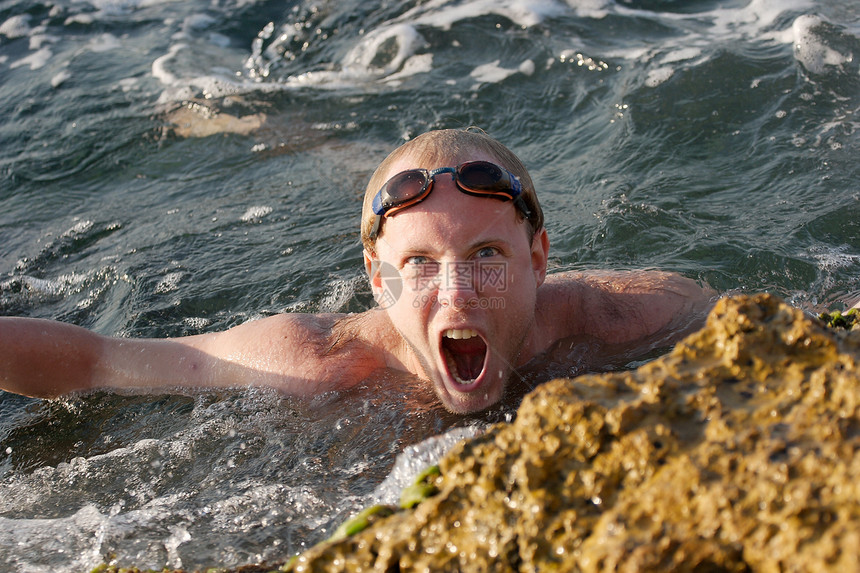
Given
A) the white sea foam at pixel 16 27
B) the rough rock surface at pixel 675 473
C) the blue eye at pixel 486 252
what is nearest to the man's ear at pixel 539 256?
the blue eye at pixel 486 252

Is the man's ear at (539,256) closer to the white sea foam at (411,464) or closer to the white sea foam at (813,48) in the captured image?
the white sea foam at (411,464)

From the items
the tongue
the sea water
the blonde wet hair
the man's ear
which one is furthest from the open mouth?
the blonde wet hair

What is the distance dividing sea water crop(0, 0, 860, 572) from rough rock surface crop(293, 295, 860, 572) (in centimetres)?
111

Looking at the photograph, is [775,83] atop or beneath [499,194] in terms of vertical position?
beneath

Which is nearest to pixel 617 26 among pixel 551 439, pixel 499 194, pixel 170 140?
pixel 170 140

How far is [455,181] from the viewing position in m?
3.81

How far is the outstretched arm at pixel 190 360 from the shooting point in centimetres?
409

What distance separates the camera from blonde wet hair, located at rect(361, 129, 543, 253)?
3.98 m

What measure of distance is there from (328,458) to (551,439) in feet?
6.23

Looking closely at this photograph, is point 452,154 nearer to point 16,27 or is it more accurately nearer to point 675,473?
point 675,473

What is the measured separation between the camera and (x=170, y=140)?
8.18 metres

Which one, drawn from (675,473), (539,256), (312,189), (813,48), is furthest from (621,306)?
(813,48)

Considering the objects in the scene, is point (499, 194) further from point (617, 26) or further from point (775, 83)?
point (617, 26)

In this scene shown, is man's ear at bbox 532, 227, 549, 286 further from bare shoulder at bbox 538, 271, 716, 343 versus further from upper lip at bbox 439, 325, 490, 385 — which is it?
upper lip at bbox 439, 325, 490, 385
